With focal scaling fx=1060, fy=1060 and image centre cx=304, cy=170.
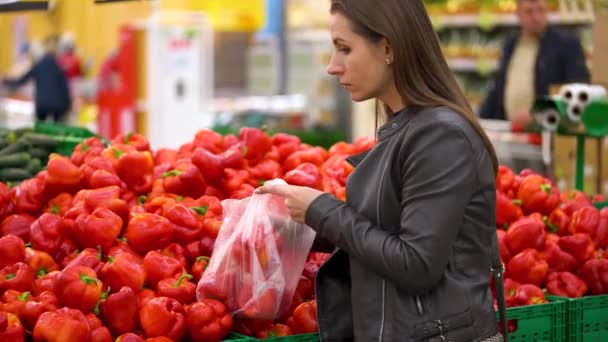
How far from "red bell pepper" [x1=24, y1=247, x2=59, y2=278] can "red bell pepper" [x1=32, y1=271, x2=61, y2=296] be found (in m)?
0.09

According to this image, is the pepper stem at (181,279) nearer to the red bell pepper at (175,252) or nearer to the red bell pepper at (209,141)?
the red bell pepper at (175,252)

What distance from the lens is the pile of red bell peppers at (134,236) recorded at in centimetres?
269

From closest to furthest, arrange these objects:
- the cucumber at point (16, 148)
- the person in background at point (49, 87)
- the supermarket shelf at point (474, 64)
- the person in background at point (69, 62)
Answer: the cucumber at point (16, 148)
the supermarket shelf at point (474, 64)
the person in background at point (49, 87)
the person in background at point (69, 62)

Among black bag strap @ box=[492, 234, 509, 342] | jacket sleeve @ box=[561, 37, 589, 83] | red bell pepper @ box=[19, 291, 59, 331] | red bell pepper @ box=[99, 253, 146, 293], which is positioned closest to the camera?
black bag strap @ box=[492, 234, 509, 342]

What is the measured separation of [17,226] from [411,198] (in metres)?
1.54

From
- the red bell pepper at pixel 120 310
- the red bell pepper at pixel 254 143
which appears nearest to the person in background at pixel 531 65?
the red bell pepper at pixel 254 143

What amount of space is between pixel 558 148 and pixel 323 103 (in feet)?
16.0

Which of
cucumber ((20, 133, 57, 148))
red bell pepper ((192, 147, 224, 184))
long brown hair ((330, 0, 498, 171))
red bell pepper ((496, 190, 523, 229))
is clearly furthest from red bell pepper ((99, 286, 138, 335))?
cucumber ((20, 133, 57, 148))

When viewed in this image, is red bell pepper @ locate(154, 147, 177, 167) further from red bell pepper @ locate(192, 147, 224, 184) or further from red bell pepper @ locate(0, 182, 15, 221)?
red bell pepper @ locate(0, 182, 15, 221)

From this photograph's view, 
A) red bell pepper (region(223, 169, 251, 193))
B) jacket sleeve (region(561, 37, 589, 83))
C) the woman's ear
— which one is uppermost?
the woman's ear

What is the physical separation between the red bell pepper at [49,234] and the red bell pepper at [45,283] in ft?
0.64

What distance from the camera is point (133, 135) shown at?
390 centimetres

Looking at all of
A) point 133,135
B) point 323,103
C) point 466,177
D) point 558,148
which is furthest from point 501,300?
point 323,103

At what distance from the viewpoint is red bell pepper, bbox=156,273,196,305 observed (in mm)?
2807
